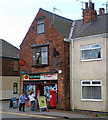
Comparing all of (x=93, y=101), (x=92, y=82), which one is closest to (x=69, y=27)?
(x=92, y=82)

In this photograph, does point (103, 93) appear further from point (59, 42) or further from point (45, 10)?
point (45, 10)

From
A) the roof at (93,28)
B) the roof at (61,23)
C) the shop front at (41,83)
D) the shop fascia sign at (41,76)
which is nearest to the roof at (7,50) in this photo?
the shop fascia sign at (41,76)

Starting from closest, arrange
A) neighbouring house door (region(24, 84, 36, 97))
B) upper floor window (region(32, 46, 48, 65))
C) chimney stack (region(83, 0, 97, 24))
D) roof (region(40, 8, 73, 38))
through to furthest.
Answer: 1. chimney stack (region(83, 0, 97, 24))
2. roof (region(40, 8, 73, 38))
3. upper floor window (region(32, 46, 48, 65))
4. neighbouring house door (region(24, 84, 36, 97))

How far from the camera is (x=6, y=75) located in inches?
1255

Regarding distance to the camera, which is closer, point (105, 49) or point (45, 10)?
point (105, 49)

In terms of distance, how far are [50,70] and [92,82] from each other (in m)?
4.03

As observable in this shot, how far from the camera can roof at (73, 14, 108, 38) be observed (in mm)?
18516

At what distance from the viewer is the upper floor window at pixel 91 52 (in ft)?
59.2

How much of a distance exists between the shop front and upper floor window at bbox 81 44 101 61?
3.00 metres

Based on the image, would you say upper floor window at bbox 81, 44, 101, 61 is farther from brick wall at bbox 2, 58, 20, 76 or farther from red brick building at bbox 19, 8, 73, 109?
brick wall at bbox 2, 58, 20, 76

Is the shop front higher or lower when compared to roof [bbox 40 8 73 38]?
lower

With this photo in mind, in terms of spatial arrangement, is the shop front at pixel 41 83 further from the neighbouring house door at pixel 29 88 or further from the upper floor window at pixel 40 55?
the upper floor window at pixel 40 55

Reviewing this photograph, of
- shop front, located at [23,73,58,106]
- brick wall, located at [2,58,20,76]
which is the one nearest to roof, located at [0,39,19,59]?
brick wall, located at [2,58,20,76]

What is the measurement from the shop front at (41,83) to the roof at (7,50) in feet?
36.4
